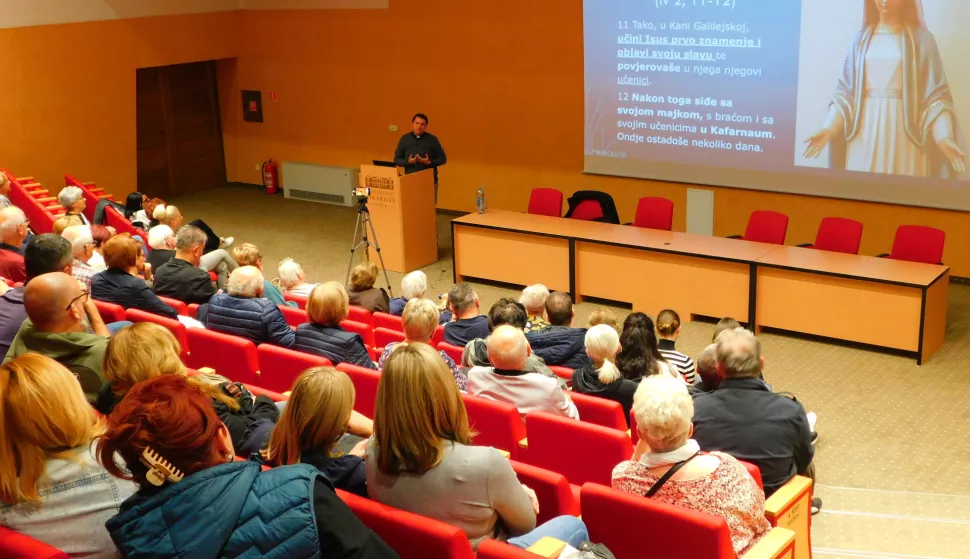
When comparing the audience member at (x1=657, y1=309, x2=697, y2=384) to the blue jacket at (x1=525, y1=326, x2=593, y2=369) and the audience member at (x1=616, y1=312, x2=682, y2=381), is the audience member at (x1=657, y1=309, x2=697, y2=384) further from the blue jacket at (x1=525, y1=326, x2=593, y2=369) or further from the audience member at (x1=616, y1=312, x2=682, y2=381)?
the blue jacket at (x1=525, y1=326, x2=593, y2=369)

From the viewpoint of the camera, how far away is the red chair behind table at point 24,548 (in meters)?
2.50

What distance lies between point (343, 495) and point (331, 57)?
420 inches

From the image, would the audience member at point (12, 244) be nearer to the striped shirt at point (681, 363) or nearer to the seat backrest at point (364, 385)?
the seat backrest at point (364, 385)

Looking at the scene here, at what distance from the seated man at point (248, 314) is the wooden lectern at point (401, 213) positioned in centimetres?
392

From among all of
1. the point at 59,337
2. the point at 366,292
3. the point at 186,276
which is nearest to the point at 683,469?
the point at 59,337

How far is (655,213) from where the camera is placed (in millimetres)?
8930

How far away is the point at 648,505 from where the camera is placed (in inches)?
120

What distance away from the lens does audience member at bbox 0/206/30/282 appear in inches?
251

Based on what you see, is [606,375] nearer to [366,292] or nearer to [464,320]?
[464,320]

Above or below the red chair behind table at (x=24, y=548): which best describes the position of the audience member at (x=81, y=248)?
above

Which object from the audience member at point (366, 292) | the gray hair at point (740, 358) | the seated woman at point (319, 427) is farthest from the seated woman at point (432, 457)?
the audience member at point (366, 292)

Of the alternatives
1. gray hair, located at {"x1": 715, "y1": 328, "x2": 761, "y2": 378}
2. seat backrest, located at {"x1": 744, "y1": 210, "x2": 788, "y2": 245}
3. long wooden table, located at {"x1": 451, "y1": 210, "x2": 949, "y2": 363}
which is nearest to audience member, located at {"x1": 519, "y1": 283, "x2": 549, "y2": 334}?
gray hair, located at {"x1": 715, "y1": 328, "x2": 761, "y2": 378}

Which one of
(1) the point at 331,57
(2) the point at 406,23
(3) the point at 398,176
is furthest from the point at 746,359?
(1) the point at 331,57

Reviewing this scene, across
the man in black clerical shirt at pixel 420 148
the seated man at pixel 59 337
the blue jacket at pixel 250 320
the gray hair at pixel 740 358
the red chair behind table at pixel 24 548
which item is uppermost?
the man in black clerical shirt at pixel 420 148
